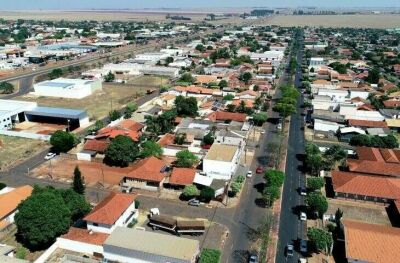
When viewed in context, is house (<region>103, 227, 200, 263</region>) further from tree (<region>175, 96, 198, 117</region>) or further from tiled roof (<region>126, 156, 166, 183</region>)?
tree (<region>175, 96, 198, 117</region>)

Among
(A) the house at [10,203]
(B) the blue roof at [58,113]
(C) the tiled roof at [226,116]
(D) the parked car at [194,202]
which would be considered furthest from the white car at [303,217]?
(B) the blue roof at [58,113]

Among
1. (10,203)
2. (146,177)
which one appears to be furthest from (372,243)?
(10,203)

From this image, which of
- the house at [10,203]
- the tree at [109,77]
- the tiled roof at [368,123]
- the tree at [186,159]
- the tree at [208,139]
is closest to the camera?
the house at [10,203]

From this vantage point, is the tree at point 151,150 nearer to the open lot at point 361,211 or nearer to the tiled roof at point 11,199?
the tiled roof at point 11,199

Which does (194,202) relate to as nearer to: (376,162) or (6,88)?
(376,162)

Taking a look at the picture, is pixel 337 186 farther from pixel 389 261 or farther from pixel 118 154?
pixel 118 154

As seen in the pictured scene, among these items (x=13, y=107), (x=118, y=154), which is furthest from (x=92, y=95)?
(x=118, y=154)
